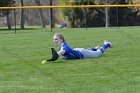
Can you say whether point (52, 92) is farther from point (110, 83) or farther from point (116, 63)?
point (116, 63)

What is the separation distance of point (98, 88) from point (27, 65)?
4.02m

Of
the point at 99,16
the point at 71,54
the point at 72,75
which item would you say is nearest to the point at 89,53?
the point at 71,54

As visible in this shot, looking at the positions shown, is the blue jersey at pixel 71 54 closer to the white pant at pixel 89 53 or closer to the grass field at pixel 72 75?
the white pant at pixel 89 53

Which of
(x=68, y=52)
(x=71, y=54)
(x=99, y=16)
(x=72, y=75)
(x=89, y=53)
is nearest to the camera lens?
(x=72, y=75)

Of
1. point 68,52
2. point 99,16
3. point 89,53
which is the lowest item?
point 99,16

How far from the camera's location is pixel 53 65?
11.7 meters

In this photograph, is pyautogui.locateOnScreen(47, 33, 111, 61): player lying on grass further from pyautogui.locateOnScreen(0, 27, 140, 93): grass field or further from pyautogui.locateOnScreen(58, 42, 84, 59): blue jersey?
pyautogui.locateOnScreen(0, 27, 140, 93): grass field

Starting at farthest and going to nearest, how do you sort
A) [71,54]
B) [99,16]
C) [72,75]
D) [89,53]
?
[99,16], [89,53], [71,54], [72,75]

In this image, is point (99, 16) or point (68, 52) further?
point (99, 16)

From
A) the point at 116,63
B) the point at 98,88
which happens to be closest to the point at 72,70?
the point at 116,63

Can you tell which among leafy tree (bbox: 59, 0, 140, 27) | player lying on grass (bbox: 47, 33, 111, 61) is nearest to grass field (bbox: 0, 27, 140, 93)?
player lying on grass (bbox: 47, 33, 111, 61)

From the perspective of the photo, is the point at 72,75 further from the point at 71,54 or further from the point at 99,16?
the point at 99,16

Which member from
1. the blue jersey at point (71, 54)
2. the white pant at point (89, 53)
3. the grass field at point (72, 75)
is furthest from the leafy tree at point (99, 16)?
the grass field at point (72, 75)

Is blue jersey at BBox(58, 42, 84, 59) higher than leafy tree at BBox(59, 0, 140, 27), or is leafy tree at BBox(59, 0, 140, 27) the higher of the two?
blue jersey at BBox(58, 42, 84, 59)
